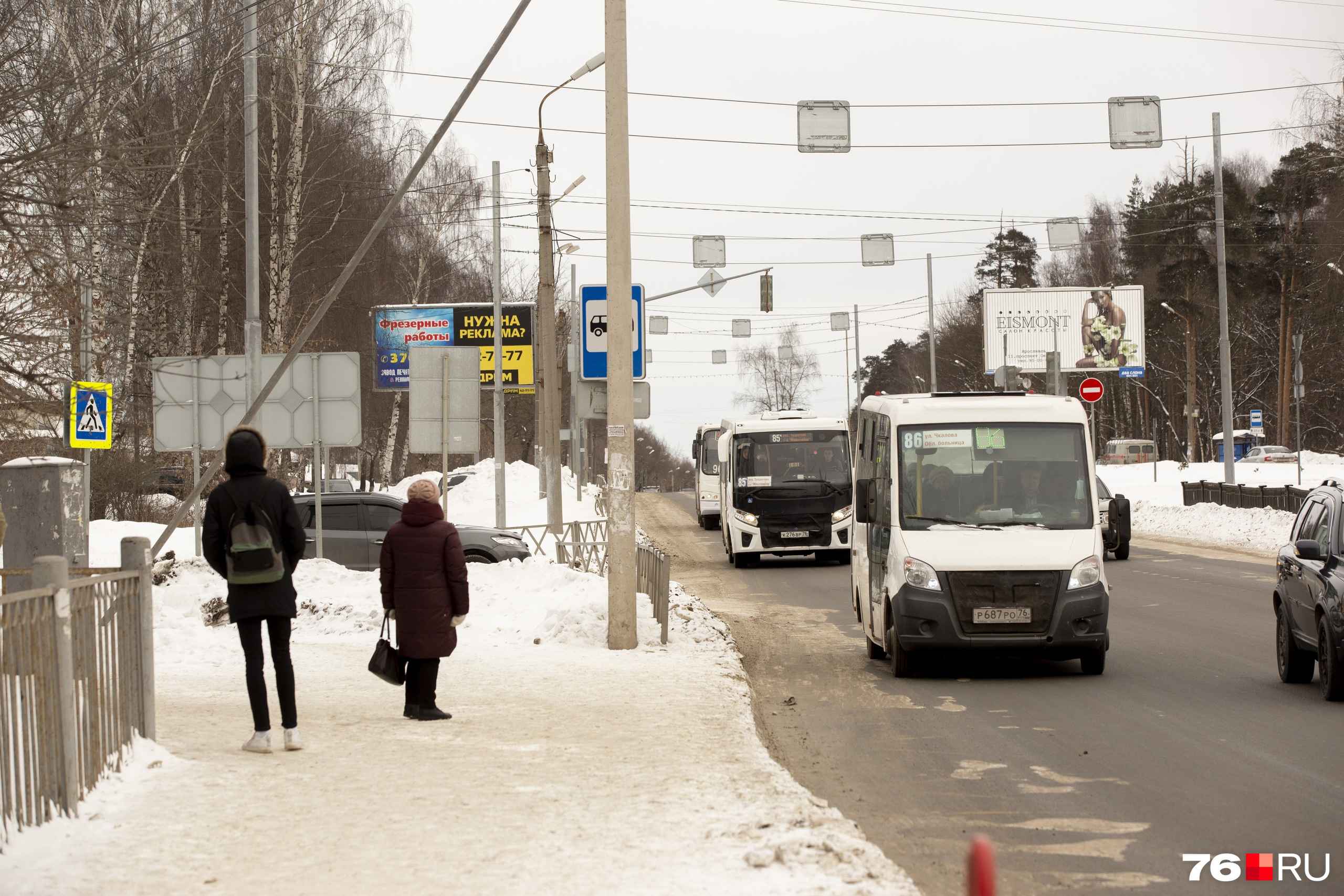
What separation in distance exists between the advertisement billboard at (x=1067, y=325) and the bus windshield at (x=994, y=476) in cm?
4796

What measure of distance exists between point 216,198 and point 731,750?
27.9 meters

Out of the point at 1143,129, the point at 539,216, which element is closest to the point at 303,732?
the point at 539,216

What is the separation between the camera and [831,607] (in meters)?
19.0

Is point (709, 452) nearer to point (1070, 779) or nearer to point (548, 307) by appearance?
point (548, 307)

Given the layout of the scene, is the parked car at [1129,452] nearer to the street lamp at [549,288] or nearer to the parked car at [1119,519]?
the parked car at [1119,519]

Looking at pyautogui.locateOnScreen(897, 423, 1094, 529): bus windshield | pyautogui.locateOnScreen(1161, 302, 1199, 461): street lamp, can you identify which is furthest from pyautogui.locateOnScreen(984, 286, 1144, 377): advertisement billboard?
pyautogui.locateOnScreen(897, 423, 1094, 529): bus windshield

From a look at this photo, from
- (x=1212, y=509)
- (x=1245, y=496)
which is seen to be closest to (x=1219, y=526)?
(x=1245, y=496)

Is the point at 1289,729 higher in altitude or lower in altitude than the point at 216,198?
lower

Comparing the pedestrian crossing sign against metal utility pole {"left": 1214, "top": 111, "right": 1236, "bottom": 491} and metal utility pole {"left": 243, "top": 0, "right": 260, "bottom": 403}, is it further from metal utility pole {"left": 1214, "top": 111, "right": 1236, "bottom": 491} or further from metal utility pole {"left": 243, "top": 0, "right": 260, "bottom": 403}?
metal utility pole {"left": 1214, "top": 111, "right": 1236, "bottom": 491}

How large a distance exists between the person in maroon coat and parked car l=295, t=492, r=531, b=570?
435 inches

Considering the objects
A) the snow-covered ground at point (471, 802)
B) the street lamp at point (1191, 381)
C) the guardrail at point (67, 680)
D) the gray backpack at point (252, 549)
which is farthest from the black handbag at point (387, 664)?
the street lamp at point (1191, 381)

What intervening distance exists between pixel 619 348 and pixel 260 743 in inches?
246

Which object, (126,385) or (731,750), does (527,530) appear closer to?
(126,385)

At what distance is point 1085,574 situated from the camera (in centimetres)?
1173
